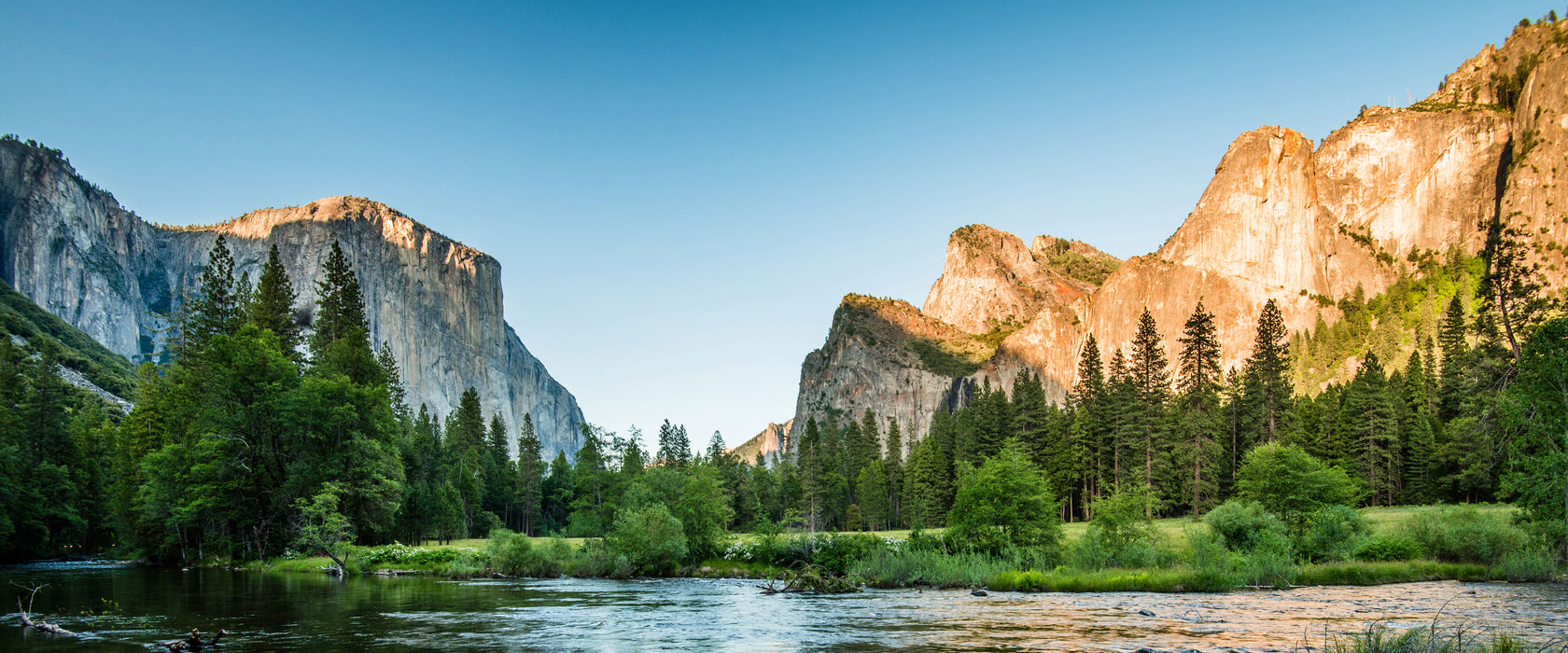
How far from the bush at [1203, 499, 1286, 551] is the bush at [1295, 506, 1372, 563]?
143 centimetres

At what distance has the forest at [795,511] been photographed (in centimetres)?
3678

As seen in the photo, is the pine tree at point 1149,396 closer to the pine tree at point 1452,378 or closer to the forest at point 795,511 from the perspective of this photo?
the forest at point 795,511

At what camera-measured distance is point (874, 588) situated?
35.7m

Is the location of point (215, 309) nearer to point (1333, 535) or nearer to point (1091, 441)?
point (1333, 535)

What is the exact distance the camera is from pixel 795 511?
7194cm

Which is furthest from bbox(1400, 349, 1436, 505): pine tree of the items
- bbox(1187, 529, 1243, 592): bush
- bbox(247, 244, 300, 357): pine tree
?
bbox(247, 244, 300, 357): pine tree

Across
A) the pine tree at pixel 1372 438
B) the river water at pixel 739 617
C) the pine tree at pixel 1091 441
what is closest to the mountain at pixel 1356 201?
the pine tree at pixel 1091 441

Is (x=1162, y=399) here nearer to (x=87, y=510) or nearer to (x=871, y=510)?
(x=871, y=510)

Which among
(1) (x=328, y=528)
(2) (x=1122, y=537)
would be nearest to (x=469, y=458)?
(1) (x=328, y=528)

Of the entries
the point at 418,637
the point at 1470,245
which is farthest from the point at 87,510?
the point at 1470,245

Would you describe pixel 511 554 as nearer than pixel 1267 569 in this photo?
No

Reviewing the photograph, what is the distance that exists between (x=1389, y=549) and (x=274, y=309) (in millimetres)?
73951

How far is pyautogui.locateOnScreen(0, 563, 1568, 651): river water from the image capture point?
59.3 feet

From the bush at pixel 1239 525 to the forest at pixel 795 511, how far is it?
0.14 m
